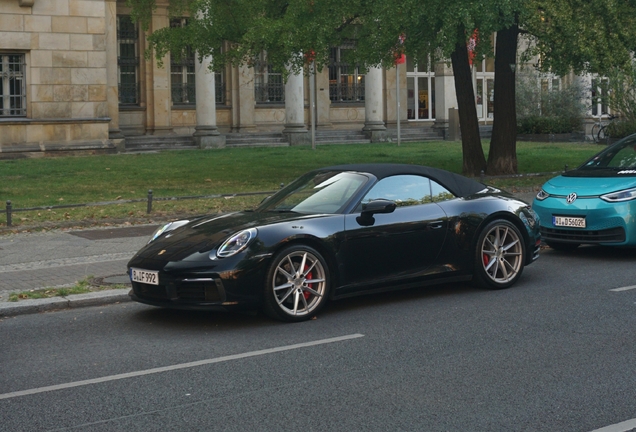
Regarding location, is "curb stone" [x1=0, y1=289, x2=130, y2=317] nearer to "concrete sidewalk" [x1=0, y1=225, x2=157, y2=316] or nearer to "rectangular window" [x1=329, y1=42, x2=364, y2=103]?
"concrete sidewalk" [x1=0, y1=225, x2=157, y2=316]

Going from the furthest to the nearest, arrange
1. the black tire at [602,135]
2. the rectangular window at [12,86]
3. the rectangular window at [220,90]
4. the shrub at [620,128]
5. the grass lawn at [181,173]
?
the rectangular window at [220,90]
the black tire at [602,135]
the shrub at [620,128]
the rectangular window at [12,86]
the grass lawn at [181,173]

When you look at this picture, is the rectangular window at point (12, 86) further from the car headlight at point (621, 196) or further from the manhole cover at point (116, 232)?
the car headlight at point (621, 196)

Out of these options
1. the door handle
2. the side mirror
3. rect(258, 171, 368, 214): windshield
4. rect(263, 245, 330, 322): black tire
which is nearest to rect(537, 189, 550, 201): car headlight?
the door handle

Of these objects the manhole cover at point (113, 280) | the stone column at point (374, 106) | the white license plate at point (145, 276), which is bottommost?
the manhole cover at point (113, 280)

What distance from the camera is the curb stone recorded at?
935cm

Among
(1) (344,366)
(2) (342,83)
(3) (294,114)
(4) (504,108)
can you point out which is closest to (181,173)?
(4) (504,108)

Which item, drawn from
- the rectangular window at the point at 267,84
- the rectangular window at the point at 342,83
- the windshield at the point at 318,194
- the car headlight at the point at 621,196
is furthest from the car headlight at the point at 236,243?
the rectangular window at the point at 342,83

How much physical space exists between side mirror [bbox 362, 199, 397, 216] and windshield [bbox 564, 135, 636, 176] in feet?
14.8

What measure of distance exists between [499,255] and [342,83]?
117 feet

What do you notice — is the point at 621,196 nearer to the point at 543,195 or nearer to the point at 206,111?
the point at 543,195

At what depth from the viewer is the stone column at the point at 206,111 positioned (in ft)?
120

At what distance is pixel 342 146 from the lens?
36625 mm

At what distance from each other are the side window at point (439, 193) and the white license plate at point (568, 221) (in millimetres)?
2757

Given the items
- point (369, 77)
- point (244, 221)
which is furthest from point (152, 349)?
point (369, 77)
